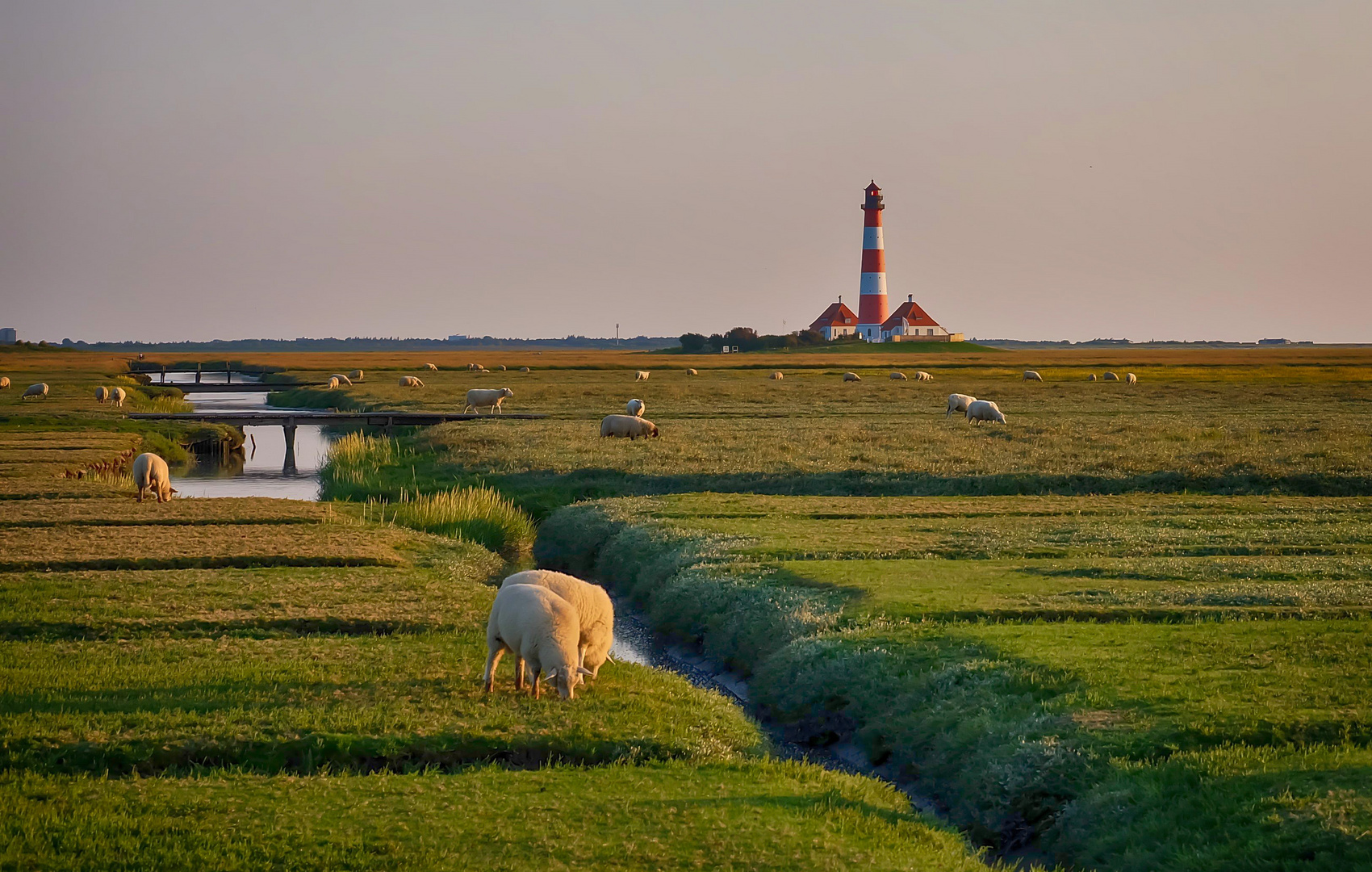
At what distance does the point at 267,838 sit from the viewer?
33.1ft

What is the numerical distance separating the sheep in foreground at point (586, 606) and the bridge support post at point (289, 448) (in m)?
40.1

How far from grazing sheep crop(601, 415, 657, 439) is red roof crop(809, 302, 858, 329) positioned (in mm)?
142167

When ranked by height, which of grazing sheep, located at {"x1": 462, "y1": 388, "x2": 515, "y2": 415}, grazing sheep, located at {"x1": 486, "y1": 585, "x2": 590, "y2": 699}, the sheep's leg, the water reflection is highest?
grazing sheep, located at {"x1": 462, "y1": 388, "x2": 515, "y2": 415}

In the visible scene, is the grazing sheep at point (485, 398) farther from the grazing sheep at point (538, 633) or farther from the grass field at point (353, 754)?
the grazing sheep at point (538, 633)

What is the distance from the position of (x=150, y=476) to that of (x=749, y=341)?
6209 inches

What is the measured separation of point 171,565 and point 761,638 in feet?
37.2

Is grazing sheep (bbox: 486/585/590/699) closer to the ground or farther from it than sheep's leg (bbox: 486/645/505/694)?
farther from it

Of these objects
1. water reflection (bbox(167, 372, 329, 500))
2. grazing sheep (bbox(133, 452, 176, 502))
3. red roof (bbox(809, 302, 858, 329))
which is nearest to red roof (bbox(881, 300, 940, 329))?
red roof (bbox(809, 302, 858, 329))

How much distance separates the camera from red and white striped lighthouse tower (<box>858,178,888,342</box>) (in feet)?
533

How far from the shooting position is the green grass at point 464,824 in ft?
32.2

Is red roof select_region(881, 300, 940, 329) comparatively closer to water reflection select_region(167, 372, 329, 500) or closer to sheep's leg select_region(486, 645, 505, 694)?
water reflection select_region(167, 372, 329, 500)

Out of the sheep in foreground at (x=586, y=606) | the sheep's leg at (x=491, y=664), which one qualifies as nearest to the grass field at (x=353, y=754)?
the sheep's leg at (x=491, y=664)

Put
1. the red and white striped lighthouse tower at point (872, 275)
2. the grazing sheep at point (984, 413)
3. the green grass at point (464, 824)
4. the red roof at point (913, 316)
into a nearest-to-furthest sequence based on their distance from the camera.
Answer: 1. the green grass at point (464, 824)
2. the grazing sheep at point (984, 413)
3. the red and white striped lighthouse tower at point (872, 275)
4. the red roof at point (913, 316)

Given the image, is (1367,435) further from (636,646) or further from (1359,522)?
(636,646)
